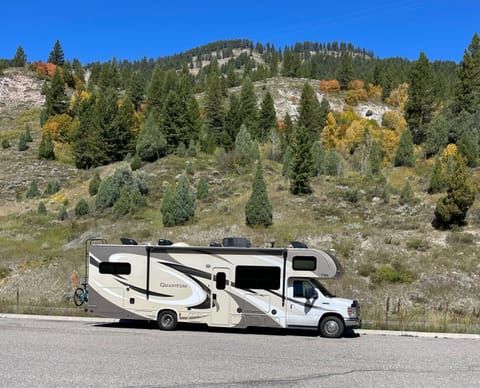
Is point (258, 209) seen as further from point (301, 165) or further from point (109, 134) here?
point (109, 134)

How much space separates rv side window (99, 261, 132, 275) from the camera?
57.5 feet

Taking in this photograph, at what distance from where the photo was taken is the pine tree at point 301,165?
4436 centimetres

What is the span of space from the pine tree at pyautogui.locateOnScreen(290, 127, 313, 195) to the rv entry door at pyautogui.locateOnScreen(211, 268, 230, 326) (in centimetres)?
2911

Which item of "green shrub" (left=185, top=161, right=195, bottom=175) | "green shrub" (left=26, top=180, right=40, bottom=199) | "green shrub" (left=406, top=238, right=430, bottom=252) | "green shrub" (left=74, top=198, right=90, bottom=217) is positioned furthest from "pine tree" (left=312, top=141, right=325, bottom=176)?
"green shrub" (left=26, top=180, right=40, bottom=199)

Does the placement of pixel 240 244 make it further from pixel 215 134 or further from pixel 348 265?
pixel 215 134

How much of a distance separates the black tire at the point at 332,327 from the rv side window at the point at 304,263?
1694mm

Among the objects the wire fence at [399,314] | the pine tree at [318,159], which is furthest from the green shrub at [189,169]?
the wire fence at [399,314]

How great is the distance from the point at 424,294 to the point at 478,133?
42314 mm

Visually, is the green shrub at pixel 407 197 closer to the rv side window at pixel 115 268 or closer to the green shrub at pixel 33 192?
the rv side window at pixel 115 268

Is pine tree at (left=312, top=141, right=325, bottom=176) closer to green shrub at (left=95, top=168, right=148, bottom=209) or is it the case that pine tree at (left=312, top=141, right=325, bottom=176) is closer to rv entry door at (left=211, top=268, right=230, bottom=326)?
green shrub at (left=95, top=168, right=148, bottom=209)

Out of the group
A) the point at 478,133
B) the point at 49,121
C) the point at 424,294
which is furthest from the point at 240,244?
the point at 49,121

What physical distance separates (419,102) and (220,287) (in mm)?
68906

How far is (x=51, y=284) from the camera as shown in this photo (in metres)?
28.1

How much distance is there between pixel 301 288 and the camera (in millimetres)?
16000
